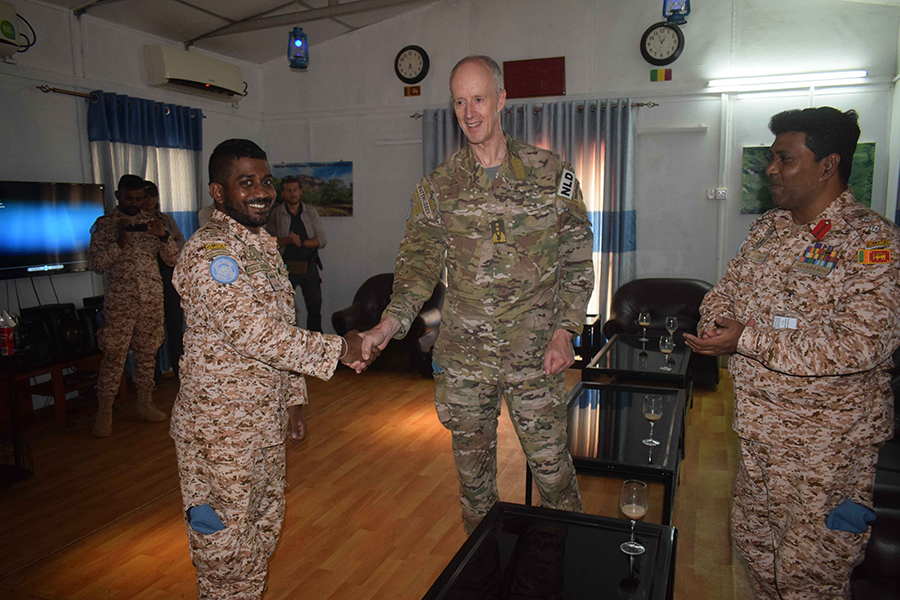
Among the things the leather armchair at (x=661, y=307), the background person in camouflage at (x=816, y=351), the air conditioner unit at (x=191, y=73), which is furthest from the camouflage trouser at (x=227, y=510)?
the air conditioner unit at (x=191, y=73)

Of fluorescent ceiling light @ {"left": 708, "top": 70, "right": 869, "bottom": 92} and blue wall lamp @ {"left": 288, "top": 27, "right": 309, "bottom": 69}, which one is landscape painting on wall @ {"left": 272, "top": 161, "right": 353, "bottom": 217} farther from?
fluorescent ceiling light @ {"left": 708, "top": 70, "right": 869, "bottom": 92}

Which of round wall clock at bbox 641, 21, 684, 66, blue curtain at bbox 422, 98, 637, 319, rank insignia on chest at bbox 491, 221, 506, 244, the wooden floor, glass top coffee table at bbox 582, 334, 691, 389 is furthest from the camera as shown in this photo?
blue curtain at bbox 422, 98, 637, 319

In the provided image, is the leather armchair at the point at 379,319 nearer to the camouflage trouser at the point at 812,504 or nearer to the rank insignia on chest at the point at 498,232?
the rank insignia on chest at the point at 498,232

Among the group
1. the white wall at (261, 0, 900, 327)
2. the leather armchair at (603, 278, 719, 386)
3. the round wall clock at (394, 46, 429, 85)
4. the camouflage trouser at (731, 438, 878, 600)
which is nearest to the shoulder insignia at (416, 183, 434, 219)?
the camouflage trouser at (731, 438, 878, 600)

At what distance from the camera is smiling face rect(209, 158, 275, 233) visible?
1922 mm

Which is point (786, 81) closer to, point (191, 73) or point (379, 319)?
point (379, 319)

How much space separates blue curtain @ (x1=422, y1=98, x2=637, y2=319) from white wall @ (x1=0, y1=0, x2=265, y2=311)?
3597mm

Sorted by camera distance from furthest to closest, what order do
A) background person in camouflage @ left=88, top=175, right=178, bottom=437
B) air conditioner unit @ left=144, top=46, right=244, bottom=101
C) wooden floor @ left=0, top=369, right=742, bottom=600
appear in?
air conditioner unit @ left=144, top=46, right=244, bottom=101 → background person in camouflage @ left=88, top=175, right=178, bottom=437 → wooden floor @ left=0, top=369, right=742, bottom=600

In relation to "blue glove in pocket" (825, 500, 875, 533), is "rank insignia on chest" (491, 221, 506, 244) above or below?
above

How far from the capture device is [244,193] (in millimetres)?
1925

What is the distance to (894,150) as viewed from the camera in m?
5.08

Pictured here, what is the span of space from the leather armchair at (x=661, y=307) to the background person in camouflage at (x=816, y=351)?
3631mm

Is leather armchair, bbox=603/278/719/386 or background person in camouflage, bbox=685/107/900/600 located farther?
leather armchair, bbox=603/278/719/386

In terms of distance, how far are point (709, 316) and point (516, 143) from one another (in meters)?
0.89
